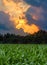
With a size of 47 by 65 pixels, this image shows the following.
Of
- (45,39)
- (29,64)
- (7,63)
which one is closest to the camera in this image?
(29,64)

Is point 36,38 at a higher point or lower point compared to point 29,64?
higher

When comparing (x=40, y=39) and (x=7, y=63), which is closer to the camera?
(x=7, y=63)

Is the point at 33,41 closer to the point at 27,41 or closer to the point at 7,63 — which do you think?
the point at 27,41

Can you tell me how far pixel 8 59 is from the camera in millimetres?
11047

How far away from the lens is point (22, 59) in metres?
11.4

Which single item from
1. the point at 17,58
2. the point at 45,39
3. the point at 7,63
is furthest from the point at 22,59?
the point at 45,39

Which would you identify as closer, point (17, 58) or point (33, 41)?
point (17, 58)

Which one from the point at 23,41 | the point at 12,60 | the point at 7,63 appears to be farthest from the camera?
the point at 23,41

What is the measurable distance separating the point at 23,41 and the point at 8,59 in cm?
3586

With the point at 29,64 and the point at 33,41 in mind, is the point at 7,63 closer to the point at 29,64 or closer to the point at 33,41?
the point at 29,64

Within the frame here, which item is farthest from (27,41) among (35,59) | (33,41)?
(35,59)

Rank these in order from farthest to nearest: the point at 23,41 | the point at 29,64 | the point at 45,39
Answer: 1. the point at 45,39
2. the point at 23,41
3. the point at 29,64

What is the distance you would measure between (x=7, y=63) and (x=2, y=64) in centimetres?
19

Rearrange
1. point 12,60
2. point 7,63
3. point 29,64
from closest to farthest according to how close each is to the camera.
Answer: point 29,64 → point 7,63 → point 12,60
